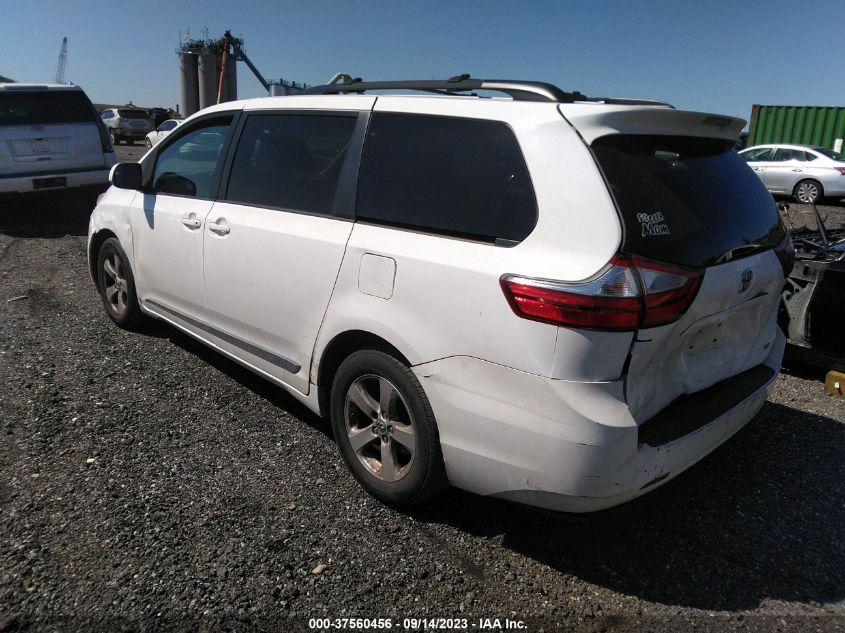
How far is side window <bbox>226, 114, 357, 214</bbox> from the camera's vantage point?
3.26 metres

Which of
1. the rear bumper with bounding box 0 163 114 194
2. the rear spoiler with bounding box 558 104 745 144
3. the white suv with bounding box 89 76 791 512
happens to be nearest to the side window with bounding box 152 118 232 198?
the white suv with bounding box 89 76 791 512

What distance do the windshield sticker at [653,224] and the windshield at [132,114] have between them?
35.7 m

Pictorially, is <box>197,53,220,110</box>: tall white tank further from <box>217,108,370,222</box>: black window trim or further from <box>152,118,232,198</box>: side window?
<box>217,108,370,222</box>: black window trim

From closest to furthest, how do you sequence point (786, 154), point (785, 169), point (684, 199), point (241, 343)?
point (684, 199) → point (241, 343) → point (785, 169) → point (786, 154)

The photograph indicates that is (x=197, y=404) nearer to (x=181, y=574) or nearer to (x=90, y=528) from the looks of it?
(x=90, y=528)

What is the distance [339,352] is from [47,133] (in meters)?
8.75

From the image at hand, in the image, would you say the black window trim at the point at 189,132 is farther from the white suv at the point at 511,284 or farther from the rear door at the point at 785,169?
the rear door at the point at 785,169

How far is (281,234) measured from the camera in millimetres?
3330

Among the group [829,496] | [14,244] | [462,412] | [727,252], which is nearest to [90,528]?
[462,412]

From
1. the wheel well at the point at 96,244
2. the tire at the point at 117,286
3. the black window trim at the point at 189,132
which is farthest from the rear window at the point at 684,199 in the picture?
the wheel well at the point at 96,244

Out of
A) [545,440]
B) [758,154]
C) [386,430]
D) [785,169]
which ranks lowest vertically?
[386,430]

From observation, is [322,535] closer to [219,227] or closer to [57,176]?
[219,227]

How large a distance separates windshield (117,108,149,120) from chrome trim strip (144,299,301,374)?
3288cm

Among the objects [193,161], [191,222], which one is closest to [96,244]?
[193,161]
